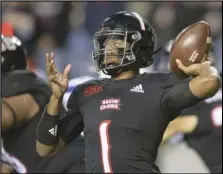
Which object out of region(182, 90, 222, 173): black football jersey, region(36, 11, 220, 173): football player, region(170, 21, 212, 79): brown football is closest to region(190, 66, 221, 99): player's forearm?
region(36, 11, 220, 173): football player

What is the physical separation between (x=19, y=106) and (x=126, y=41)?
0.90 metres

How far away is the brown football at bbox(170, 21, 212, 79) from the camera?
10.1 ft

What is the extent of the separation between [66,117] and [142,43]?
0.55m

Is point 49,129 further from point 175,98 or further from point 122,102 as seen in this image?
point 175,98

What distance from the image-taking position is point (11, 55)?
416cm

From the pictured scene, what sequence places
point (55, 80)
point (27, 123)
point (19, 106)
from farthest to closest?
point (27, 123) → point (19, 106) → point (55, 80)

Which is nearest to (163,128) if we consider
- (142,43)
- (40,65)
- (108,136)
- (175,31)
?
(108,136)

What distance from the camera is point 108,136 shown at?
9.87 feet

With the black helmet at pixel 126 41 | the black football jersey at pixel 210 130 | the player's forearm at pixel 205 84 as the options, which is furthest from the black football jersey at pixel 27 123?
the black football jersey at pixel 210 130

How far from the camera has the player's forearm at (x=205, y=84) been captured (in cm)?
282

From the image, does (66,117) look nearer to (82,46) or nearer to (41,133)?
(41,133)

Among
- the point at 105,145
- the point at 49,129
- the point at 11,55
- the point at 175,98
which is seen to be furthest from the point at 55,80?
the point at 11,55

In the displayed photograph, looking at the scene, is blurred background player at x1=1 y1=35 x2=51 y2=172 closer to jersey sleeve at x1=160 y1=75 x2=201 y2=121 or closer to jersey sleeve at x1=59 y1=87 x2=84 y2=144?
jersey sleeve at x1=59 y1=87 x2=84 y2=144

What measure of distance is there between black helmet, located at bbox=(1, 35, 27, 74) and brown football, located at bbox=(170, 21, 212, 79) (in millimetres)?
1335
